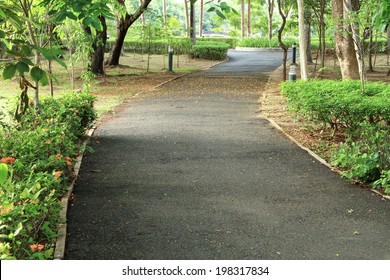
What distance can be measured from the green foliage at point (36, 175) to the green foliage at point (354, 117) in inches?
141

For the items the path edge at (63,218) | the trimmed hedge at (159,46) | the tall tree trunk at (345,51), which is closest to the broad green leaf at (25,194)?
the path edge at (63,218)

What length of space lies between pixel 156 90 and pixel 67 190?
1297cm

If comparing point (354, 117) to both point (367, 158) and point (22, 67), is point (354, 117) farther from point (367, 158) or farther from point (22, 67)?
point (22, 67)

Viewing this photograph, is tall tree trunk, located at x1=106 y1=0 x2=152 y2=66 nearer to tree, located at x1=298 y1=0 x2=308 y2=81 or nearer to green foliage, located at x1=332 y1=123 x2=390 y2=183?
tree, located at x1=298 y1=0 x2=308 y2=81

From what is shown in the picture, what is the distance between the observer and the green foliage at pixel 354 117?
802 cm

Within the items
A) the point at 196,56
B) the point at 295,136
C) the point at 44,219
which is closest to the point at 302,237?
the point at 44,219

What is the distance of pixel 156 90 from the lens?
20.2 meters

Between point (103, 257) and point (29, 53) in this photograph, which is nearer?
point (29, 53)

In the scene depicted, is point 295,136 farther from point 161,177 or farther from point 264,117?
point 161,177

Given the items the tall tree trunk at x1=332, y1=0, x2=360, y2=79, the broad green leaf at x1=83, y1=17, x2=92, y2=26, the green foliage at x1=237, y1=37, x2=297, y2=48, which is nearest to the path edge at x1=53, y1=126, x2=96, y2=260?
the broad green leaf at x1=83, y1=17, x2=92, y2=26

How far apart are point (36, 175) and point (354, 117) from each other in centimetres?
615

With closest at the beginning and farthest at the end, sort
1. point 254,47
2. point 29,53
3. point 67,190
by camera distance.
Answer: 1. point 29,53
2. point 67,190
3. point 254,47

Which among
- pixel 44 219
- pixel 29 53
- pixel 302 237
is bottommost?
pixel 302 237

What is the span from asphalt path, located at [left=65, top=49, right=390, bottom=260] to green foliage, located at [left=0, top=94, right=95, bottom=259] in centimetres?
44
